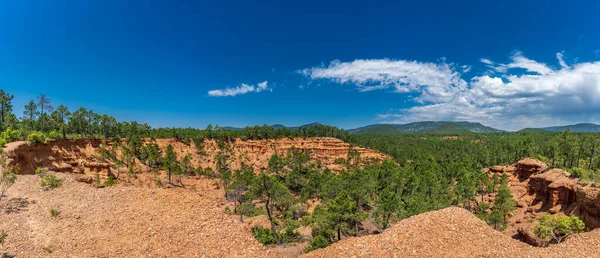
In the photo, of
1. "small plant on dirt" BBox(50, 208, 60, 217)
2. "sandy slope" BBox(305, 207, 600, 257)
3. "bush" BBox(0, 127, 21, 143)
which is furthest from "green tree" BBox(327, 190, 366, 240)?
"bush" BBox(0, 127, 21, 143)

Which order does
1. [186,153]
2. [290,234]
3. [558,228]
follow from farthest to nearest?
[186,153] < [290,234] < [558,228]

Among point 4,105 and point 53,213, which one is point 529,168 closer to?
point 53,213

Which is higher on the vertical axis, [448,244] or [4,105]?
[4,105]

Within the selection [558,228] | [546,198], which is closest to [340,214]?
[558,228]

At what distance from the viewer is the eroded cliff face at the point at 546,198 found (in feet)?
83.3

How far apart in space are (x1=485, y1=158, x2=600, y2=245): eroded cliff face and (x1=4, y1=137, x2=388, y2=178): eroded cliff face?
4148 centimetres

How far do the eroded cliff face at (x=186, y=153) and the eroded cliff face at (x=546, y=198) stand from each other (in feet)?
136

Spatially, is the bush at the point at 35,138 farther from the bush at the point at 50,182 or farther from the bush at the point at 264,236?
the bush at the point at 264,236

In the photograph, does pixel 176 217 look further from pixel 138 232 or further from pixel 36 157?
pixel 36 157

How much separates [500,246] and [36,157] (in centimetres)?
4164

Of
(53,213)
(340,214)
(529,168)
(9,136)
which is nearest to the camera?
(53,213)

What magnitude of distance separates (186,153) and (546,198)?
78.2 m

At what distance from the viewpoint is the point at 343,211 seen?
26734mm

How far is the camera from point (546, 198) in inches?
1532
